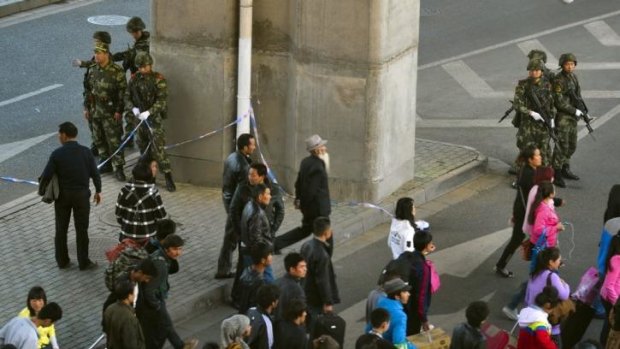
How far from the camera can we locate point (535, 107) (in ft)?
63.9

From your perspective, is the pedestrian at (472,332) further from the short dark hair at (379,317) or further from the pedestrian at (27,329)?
the pedestrian at (27,329)

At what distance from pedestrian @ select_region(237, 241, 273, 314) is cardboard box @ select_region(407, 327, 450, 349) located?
1.45m

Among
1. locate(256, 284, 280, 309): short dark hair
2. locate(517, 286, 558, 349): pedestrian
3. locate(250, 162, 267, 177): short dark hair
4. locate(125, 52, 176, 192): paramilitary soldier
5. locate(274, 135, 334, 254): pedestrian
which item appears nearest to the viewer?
locate(256, 284, 280, 309): short dark hair

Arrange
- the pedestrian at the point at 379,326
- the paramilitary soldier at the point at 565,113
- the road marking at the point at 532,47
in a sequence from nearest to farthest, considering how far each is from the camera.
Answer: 1. the pedestrian at the point at 379,326
2. the paramilitary soldier at the point at 565,113
3. the road marking at the point at 532,47

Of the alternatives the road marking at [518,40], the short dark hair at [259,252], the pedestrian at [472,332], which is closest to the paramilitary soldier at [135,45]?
the short dark hair at [259,252]

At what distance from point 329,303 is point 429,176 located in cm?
537

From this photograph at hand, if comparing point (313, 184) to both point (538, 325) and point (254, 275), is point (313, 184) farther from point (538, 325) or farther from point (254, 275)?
point (538, 325)

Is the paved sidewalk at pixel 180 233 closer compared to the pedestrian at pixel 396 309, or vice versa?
the pedestrian at pixel 396 309

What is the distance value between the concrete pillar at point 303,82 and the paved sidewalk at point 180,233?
440 millimetres

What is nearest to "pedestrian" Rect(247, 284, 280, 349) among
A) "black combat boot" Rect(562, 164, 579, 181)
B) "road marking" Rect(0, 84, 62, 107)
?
"black combat boot" Rect(562, 164, 579, 181)

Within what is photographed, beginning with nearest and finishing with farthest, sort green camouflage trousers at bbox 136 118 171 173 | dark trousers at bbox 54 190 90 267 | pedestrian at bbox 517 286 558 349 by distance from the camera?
pedestrian at bbox 517 286 558 349 < dark trousers at bbox 54 190 90 267 < green camouflage trousers at bbox 136 118 171 173

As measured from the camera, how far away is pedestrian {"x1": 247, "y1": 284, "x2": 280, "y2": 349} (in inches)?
508

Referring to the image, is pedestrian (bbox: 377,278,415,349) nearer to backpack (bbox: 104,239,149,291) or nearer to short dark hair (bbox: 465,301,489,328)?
short dark hair (bbox: 465,301,489,328)

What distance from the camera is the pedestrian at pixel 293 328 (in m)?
12.9
